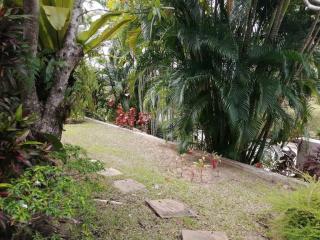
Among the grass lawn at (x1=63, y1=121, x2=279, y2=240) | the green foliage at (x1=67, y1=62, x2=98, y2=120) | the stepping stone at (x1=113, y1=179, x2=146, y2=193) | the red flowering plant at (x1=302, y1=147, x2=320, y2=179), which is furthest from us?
the red flowering plant at (x1=302, y1=147, x2=320, y2=179)

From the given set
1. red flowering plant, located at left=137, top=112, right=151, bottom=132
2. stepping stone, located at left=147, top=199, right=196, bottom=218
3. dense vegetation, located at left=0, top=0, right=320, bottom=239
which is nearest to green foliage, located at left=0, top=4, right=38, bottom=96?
dense vegetation, located at left=0, top=0, right=320, bottom=239

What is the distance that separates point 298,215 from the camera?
2537 mm

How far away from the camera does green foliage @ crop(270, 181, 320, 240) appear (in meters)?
2.39

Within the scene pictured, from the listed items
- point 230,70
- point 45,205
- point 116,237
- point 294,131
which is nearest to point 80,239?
point 116,237

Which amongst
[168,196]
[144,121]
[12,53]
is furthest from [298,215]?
[144,121]

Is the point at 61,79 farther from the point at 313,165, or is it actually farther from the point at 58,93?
the point at 313,165

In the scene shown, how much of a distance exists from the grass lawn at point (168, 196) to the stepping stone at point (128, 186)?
66 millimetres

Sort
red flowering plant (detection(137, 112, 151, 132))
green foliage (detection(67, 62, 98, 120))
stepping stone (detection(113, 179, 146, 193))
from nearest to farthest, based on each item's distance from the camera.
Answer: green foliage (detection(67, 62, 98, 120))
stepping stone (detection(113, 179, 146, 193))
red flowering plant (detection(137, 112, 151, 132))

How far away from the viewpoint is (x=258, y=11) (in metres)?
4.86

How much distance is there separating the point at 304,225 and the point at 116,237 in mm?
1370

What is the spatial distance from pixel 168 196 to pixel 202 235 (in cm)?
79

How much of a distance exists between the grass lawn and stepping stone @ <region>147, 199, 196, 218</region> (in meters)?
0.06

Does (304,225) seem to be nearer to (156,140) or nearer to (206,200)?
(206,200)

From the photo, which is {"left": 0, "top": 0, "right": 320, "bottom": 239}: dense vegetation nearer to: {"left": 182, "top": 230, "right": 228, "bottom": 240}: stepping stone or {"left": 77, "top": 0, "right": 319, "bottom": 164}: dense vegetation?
{"left": 77, "top": 0, "right": 319, "bottom": 164}: dense vegetation
